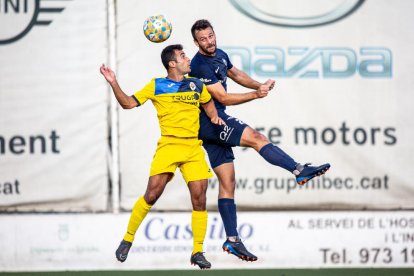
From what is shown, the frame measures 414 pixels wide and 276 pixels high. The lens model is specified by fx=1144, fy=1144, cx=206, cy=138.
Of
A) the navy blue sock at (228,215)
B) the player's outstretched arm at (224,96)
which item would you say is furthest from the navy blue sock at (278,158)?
the navy blue sock at (228,215)

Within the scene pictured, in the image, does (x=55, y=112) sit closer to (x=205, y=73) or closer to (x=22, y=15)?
(x=22, y=15)

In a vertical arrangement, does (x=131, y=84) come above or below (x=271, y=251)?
above

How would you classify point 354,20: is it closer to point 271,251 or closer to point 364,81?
point 364,81

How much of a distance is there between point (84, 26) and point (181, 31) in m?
1.17

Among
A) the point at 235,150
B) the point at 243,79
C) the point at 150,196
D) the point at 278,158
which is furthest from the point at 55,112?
the point at 278,158

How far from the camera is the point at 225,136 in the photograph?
34.4ft

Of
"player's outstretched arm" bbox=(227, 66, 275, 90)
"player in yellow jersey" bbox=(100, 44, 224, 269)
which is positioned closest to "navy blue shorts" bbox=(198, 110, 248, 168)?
"player in yellow jersey" bbox=(100, 44, 224, 269)

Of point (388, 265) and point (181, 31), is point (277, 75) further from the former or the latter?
point (388, 265)

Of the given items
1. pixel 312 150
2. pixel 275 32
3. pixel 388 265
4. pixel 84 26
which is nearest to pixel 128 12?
pixel 84 26

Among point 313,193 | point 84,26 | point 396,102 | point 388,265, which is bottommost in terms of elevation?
point 388,265

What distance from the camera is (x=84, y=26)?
1377 cm

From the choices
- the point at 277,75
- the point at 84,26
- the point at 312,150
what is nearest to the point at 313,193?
the point at 312,150

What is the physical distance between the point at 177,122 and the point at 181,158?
33 centimetres

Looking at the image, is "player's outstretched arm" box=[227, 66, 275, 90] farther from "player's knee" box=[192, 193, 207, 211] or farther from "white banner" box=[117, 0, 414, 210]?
"white banner" box=[117, 0, 414, 210]
